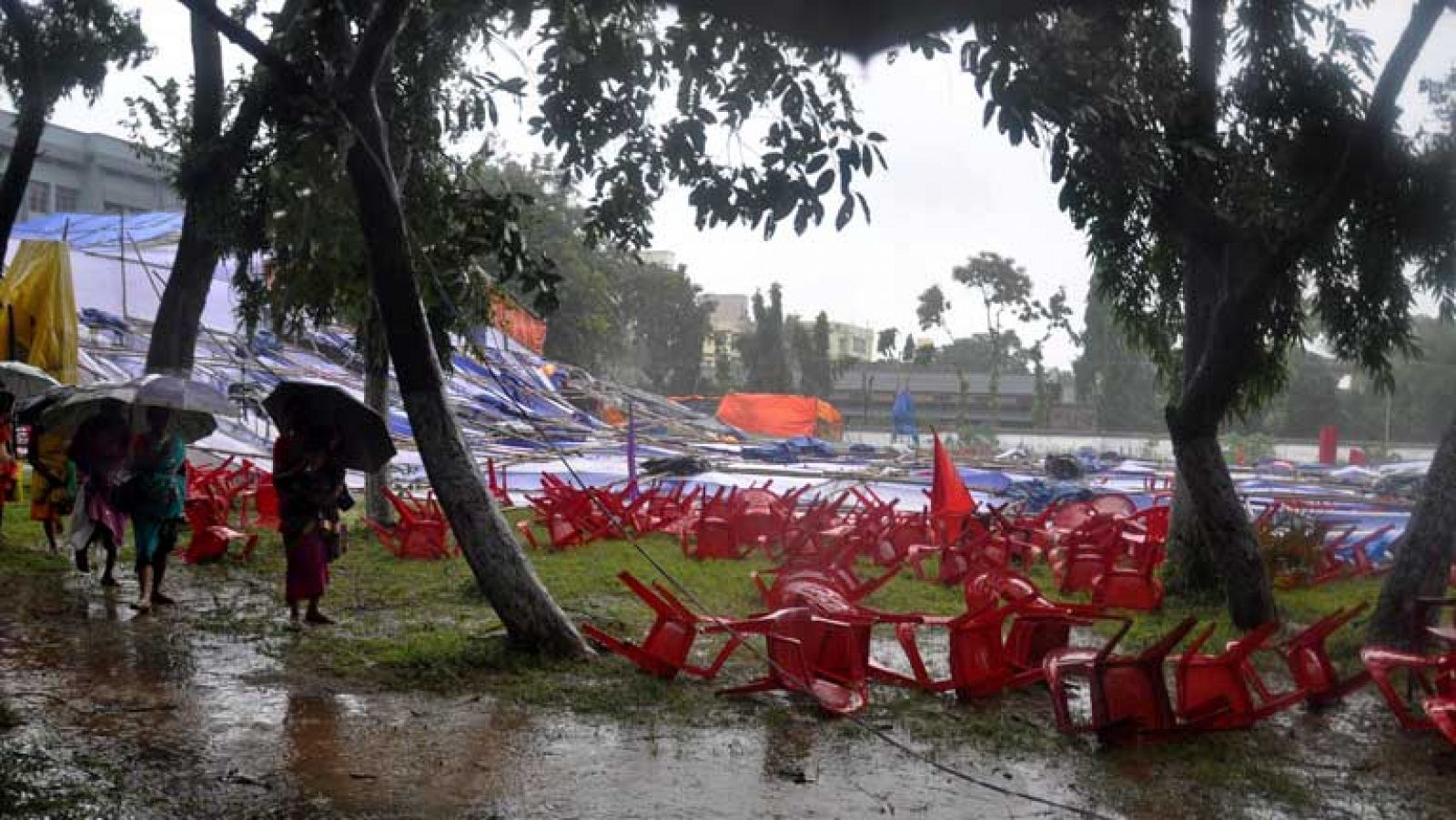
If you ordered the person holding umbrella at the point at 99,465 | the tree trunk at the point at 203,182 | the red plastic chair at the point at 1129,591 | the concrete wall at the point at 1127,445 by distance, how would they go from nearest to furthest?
1. the person holding umbrella at the point at 99,465
2. the red plastic chair at the point at 1129,591
3. the tree trunk at the point at 203,182
4. the concrete wall at the point at 1127,445

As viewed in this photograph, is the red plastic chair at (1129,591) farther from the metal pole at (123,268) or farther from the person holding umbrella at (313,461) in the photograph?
the metal pole at (123,268)

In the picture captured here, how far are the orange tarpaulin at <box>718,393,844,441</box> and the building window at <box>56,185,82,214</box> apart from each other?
25046 mm

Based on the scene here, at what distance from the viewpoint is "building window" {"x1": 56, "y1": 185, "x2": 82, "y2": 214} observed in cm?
4331

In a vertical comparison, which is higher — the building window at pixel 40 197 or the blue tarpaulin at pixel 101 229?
the building window at pixel 40 197

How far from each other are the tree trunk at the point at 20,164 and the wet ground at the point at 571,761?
5828 mm

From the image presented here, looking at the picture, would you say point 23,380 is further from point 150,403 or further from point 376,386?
point 150,403

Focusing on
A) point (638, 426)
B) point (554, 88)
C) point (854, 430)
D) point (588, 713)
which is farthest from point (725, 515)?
point (854, 430)

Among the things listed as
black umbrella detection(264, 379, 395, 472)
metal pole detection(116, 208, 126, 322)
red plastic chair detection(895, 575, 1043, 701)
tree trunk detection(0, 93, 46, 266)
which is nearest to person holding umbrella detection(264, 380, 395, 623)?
black umbrella detection(264, 379, 395, 472)

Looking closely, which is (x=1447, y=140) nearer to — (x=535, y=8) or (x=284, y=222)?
(x=535, y=8)

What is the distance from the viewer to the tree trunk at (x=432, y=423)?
23.9ft

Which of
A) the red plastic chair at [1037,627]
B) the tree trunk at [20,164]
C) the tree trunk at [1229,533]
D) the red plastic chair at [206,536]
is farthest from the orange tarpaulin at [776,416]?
the red plastic chair at [1037,627]

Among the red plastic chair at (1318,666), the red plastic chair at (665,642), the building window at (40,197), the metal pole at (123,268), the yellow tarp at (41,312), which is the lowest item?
the red plastic chair at (665,642)

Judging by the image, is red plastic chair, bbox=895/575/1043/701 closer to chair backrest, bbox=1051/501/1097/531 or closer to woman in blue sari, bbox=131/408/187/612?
woman in blue sari, bbox=131/408/187/612

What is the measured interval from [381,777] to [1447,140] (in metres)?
8.00
